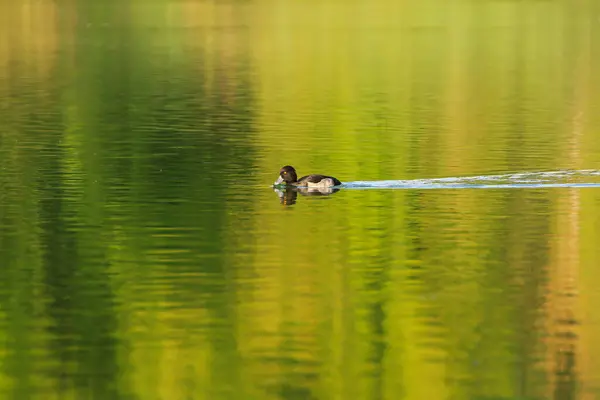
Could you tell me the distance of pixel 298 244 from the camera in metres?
23.0

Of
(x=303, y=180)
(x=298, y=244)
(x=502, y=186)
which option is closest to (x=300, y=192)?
(x=303, y=180)

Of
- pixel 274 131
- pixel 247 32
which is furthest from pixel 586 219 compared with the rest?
pixel 247 32

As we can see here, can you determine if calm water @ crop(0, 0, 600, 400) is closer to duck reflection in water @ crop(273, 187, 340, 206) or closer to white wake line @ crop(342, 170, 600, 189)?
white wake line @ crop(342, 170, 600, 189)

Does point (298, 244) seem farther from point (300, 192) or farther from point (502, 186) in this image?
point (502, 186)

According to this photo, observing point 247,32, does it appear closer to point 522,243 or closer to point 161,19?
point 161,19

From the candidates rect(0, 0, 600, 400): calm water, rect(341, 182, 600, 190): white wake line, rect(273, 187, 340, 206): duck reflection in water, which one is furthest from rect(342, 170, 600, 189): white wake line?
rect(273, 187, 340, 206): duck reflection in water

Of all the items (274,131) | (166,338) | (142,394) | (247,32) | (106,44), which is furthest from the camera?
(247,32)

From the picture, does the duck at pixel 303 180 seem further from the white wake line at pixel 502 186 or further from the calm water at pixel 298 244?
the white wake line at pixel 502 186

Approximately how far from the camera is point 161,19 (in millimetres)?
108875

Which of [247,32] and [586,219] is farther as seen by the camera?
[247,32]

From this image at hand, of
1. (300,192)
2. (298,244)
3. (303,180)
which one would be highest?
(303,180)

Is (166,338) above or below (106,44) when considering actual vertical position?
below

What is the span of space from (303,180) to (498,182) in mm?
3334

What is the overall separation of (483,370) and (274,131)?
24.5 m
